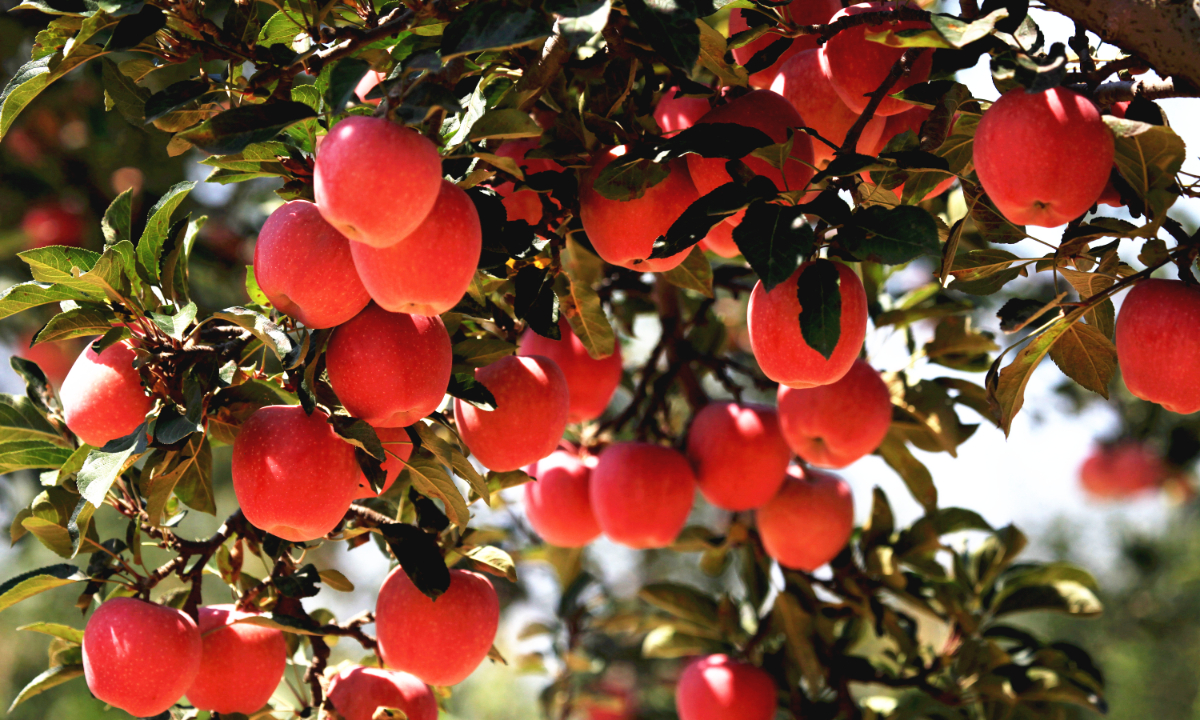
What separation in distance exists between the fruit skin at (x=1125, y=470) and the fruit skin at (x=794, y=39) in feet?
10.9

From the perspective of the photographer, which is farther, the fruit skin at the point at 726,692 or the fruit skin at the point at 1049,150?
the fruit skin at the point at 726,692

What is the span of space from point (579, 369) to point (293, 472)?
2.28ft

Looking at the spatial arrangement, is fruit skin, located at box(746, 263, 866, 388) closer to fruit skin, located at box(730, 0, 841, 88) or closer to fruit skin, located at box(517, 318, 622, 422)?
fruit skin, located at box(730, 0, 841, 88)

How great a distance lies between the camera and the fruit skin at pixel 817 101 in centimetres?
110

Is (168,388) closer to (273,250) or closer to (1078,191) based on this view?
(273,250)

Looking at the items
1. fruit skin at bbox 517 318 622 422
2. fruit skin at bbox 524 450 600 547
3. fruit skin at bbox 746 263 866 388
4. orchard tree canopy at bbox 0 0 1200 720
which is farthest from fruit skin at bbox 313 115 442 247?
fruit skin at bbox 524 450 600 547

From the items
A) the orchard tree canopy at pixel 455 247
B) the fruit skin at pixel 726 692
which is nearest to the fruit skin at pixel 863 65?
the orchard tree canopy at pixel 455 247

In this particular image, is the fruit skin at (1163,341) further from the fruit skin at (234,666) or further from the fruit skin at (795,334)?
the fruit skin at (234,666)

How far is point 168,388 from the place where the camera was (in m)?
0.98

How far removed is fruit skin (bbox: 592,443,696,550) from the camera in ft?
5.32

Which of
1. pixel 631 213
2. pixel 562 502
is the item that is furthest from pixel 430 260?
→ pixel 562 502

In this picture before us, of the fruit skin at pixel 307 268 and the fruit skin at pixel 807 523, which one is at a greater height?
the fruit skin at pixel 307 268

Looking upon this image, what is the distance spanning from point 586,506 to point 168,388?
927 mm

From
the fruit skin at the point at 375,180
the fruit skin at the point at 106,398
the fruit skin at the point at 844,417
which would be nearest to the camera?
the fruit skin at the point at 375,180
